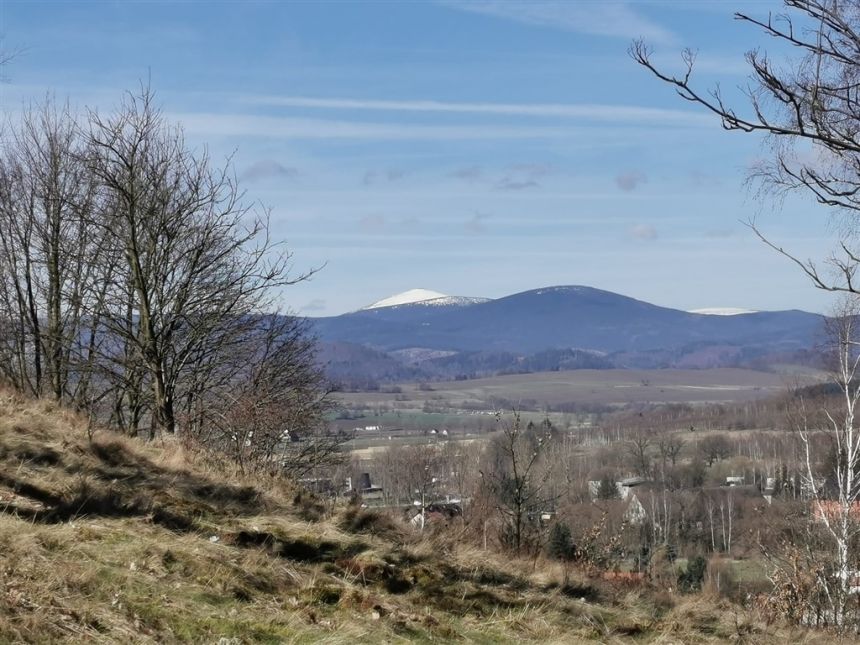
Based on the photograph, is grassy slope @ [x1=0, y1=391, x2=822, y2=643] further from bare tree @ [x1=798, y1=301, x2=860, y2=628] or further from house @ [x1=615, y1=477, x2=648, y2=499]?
house @ [x1=615, y1=477, x2=648, y2=499]

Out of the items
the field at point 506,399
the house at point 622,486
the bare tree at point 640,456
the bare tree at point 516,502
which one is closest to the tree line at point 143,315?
the bare tree at point 516,502

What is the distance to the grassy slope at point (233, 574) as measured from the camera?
5523 millimetres

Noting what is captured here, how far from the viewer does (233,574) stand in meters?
6.62

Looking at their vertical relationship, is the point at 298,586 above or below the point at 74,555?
below

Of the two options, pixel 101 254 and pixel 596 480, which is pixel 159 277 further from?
pixel 596 480

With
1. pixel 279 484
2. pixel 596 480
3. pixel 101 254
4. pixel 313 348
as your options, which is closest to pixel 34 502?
pixel 279 484

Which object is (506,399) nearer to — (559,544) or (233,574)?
(559,544)

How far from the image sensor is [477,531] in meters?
11.2

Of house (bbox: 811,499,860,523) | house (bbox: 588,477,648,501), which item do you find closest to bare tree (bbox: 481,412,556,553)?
house (bbox: 811,499,860,523)

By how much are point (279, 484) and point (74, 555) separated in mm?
5046

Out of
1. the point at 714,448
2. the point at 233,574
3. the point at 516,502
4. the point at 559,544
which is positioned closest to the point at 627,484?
the point at 714,448

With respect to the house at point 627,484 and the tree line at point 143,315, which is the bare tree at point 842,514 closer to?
the tree line at point 143,315

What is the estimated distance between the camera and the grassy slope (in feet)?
18.1

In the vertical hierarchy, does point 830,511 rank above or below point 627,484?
above
